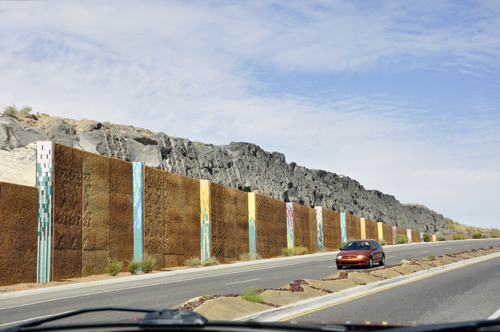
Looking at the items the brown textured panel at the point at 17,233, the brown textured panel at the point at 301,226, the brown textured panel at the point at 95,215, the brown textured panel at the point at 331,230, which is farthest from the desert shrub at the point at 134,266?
the brown textured panel at the point at 331,230

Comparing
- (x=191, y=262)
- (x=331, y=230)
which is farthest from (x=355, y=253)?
(x=331, y=230)

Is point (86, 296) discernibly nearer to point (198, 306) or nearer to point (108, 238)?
point (198, 306)

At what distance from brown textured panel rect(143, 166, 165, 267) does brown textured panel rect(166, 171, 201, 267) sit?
0.42 metres

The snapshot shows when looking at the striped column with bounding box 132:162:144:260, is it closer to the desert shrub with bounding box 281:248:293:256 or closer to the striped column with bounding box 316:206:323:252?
the desert shrub with bounding box 281:248:293:256

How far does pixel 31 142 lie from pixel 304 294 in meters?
27.7

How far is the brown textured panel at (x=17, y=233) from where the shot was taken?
1828 centimetres

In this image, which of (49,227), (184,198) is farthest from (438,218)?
(49,227)

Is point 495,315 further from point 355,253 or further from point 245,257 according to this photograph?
point 245,257

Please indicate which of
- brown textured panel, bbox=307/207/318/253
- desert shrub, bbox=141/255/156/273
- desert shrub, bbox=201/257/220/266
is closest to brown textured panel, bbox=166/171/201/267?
desert shrub, bbox=201/257/220/266

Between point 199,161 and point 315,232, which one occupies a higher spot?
point 199,161

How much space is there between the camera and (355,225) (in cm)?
6581

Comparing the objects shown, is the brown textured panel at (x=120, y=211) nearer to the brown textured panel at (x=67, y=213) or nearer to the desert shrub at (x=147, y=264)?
the desert shrub at (x=147, y=264)

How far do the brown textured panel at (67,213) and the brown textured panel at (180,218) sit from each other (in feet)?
22.7

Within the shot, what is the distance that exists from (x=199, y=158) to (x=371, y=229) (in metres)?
36.3
